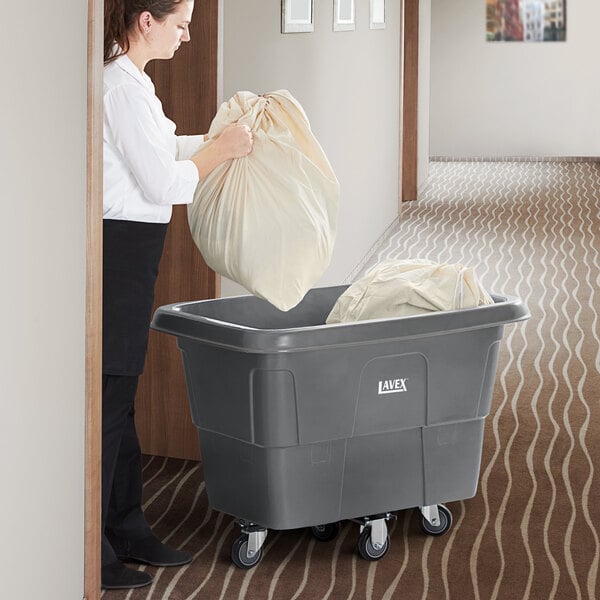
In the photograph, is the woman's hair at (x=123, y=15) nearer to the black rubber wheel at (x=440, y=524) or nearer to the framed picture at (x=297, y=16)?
the black rubber wheel at (x=440, y=524)

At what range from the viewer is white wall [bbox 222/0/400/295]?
13.0ft

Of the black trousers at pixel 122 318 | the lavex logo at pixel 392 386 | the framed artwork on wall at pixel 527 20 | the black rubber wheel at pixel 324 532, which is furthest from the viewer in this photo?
the framed artwork on wall at pixel 527 20

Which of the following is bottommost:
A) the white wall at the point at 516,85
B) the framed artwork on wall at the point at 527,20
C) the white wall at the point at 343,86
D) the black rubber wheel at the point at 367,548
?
the black rubber wheel at the point at 367,548

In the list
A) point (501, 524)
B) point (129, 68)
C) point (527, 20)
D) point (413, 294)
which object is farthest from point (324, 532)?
point (527, 20)

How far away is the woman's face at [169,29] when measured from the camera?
2400mm

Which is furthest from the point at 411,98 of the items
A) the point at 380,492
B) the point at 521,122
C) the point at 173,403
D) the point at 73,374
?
the point at 73,374

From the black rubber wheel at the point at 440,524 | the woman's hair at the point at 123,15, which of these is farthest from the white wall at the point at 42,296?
the black rubber wheel at the point at 440,524

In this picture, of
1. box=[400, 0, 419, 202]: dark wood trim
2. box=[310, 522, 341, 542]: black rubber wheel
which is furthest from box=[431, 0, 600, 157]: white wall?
box=[310, 522, 341, 542]: black rubber wheel

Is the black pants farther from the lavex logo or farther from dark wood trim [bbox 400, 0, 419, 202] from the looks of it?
dark wood trim [bbox 400, 0, 419, 202]

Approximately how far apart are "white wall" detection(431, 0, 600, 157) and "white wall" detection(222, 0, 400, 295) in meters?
6.27

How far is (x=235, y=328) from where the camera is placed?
8.16ft

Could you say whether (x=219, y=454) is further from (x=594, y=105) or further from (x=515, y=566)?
(x=594, y=105)

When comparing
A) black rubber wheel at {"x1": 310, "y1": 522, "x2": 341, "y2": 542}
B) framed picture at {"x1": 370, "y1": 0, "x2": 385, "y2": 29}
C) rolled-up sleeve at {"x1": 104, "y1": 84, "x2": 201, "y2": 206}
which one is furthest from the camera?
framed picture at {"x1": 370, "y1": 0, "x2": 385, "y2": 29}

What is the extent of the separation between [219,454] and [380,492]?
434 millimetres
